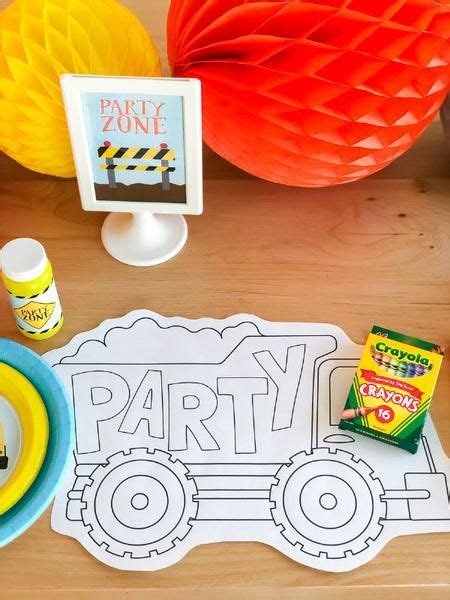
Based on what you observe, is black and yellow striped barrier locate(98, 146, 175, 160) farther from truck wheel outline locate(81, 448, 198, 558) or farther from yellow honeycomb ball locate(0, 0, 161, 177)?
truck wheel outline locate(81, 448, 198, 558)

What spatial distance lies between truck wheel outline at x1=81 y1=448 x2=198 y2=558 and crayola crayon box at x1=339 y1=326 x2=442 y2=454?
180mm

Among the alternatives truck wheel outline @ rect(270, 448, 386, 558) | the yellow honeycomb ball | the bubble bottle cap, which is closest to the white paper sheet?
truck wheel outline @ rect(270, 448, 386, 558)

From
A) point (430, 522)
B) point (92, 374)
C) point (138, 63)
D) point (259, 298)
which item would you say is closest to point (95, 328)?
point (92, 374)

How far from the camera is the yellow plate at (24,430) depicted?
69 centimetres

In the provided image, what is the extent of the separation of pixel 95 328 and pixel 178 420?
148 mm

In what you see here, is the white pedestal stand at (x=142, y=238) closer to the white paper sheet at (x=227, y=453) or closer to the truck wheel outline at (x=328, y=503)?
the white paper sheet at (x=227, y=453)

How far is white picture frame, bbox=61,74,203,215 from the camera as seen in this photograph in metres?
0.68

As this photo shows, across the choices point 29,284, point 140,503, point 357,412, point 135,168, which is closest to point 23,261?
point 29,284

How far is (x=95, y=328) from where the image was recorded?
82cm

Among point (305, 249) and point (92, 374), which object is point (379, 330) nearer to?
point (305, 249)

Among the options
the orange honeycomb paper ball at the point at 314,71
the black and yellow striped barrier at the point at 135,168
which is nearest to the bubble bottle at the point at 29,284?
the black and yellow striped barrier at the point at 135,168

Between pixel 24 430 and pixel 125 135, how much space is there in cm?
31

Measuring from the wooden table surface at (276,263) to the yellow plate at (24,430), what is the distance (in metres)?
0.04

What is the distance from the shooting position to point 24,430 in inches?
28.3
